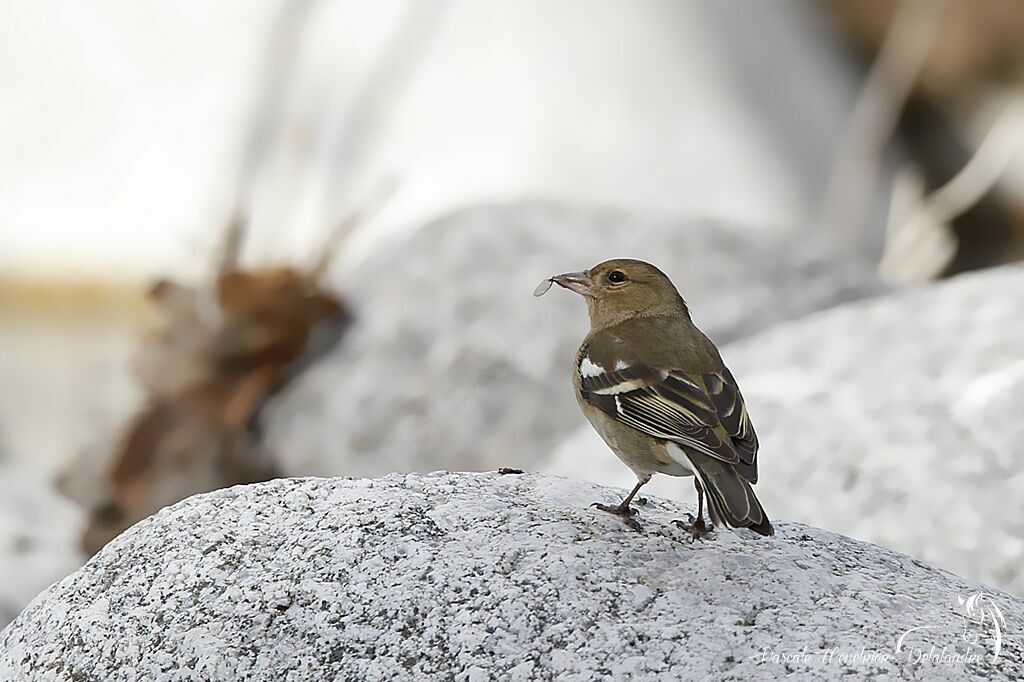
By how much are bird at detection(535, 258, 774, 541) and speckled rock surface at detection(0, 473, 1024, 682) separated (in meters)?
0.15

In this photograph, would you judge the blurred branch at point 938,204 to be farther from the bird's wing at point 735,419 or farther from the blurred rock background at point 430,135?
the bird's wing at point 735,419

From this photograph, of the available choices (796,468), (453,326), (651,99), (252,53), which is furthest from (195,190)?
(796,468)

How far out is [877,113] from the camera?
8.38 metres

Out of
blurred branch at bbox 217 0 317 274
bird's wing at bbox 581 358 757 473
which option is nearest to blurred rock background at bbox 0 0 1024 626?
blurred branch at bbox 217 0 317 274

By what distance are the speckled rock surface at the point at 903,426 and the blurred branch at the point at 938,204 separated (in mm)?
3683

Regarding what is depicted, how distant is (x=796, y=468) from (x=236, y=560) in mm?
1861

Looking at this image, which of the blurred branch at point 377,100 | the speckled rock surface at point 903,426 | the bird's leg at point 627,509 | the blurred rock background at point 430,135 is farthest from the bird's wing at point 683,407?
the blurred branch at point 377,100

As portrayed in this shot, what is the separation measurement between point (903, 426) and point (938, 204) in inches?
188

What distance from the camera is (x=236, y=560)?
7.63 ft

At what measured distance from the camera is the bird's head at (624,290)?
2.84m

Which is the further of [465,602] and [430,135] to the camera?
[430,135]

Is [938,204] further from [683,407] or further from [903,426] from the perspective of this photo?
A: [683,407]

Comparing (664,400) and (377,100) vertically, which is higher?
(377,100)

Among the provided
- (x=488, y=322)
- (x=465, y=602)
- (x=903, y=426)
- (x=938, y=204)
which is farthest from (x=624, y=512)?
(x=938, y=204)
